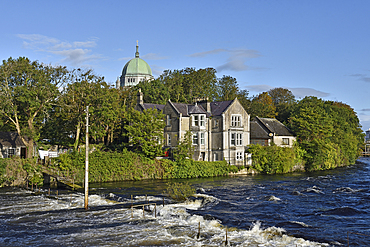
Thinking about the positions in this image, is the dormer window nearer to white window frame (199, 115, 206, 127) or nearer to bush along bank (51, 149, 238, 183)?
white window frame (199, 115, 206, 127)

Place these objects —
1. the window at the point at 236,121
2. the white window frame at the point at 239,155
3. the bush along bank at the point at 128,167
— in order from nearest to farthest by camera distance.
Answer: the bush along bank at the point at 128,167
the white window frame at the point at 239,155
the window at the point at 236,121

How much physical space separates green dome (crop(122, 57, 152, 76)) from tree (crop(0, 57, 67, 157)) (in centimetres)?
10185

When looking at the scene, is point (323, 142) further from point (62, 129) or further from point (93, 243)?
point (93, 243)

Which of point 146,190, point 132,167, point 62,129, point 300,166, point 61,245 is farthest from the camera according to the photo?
point 300,166

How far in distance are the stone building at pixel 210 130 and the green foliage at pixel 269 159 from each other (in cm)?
190

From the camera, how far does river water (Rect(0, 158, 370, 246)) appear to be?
22.1 metres

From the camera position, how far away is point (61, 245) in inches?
822

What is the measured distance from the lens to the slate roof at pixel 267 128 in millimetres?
70769

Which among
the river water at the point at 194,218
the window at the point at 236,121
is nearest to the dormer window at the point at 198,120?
the window at the point at 236,121

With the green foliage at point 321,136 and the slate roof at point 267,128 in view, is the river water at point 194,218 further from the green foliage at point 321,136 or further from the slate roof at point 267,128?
the slate roof at point 267,128

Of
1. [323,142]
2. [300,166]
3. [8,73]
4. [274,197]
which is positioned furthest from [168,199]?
[323,142]

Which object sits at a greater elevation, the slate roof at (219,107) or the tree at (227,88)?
the tree at (227,88)

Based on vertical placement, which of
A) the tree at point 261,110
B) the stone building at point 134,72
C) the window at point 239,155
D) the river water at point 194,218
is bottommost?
the river water at point 194,218

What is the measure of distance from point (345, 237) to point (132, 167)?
33419mm
